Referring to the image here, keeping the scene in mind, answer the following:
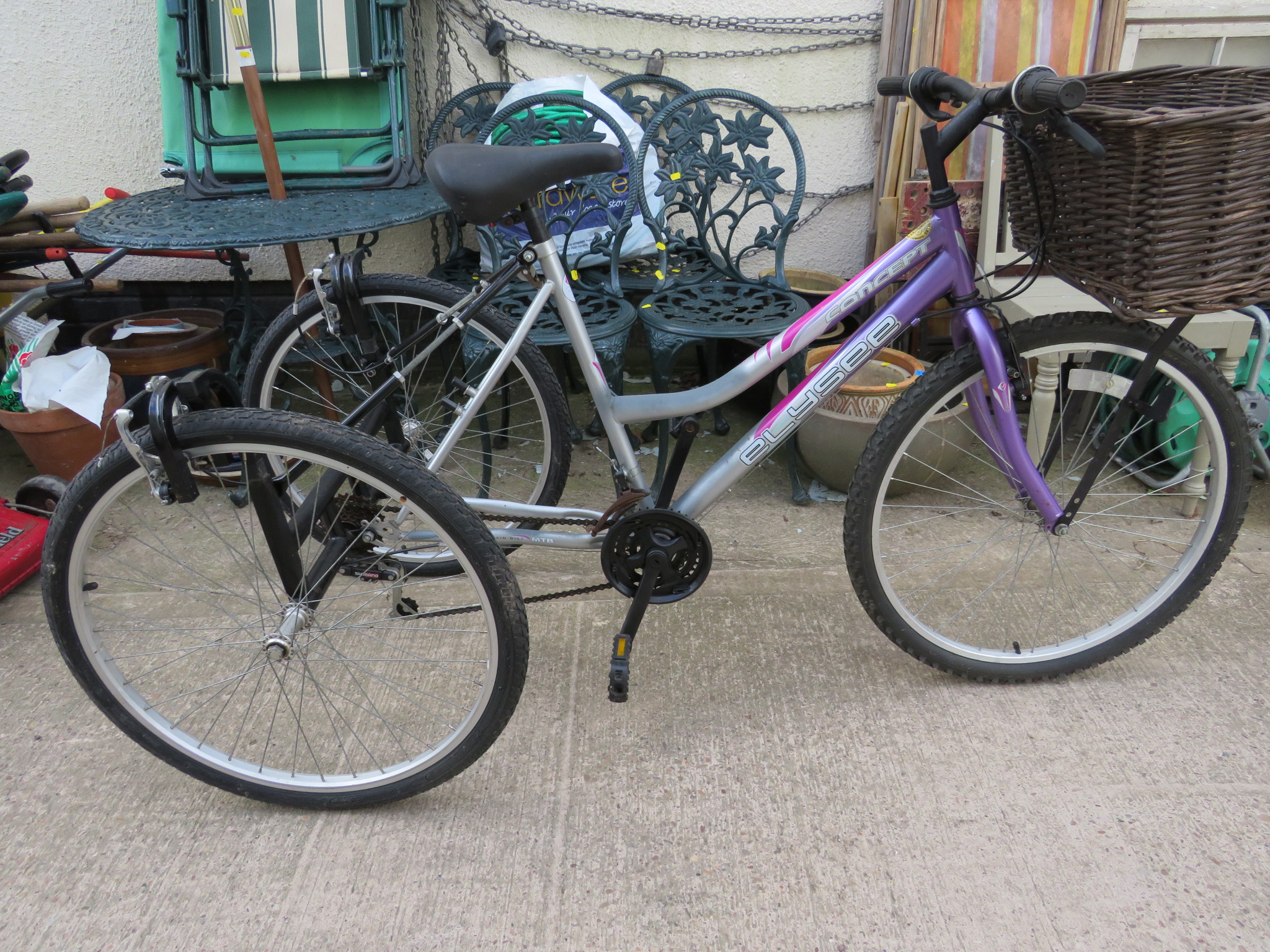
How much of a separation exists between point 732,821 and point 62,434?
2488mm

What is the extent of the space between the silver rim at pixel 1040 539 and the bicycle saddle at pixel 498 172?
0.95m

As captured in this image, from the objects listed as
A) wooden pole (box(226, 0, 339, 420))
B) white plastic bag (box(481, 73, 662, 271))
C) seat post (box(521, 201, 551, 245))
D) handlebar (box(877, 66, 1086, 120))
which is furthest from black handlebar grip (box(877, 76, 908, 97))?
wooden pole (box(226, 0, 339, 420))

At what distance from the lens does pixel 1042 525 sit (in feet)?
6.70

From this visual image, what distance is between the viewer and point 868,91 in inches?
132

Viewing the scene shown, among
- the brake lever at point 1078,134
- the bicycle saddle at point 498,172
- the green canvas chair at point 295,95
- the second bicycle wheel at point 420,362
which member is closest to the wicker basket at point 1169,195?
the brake lever at point 1078,134

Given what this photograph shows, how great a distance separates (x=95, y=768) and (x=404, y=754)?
2.30 ft

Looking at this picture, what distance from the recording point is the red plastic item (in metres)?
2.48

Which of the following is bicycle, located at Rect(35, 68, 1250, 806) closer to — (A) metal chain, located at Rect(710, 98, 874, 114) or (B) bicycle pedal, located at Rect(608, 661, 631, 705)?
(B) bicycle pedal, located at Rect(608, 661, 631, 705)

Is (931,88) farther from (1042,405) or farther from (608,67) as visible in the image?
(608,67)

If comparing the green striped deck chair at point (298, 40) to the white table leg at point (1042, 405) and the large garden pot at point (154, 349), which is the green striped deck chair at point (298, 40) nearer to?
the large garden pot at point (154, 349)

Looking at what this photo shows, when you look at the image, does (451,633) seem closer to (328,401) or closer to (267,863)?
(267,863)

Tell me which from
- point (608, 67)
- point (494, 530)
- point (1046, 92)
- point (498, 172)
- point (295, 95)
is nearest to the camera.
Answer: point (1046, 92)

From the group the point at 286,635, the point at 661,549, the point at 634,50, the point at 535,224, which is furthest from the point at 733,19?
the point at 286,635

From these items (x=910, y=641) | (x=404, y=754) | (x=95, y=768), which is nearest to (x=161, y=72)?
(x=95, y=768)
